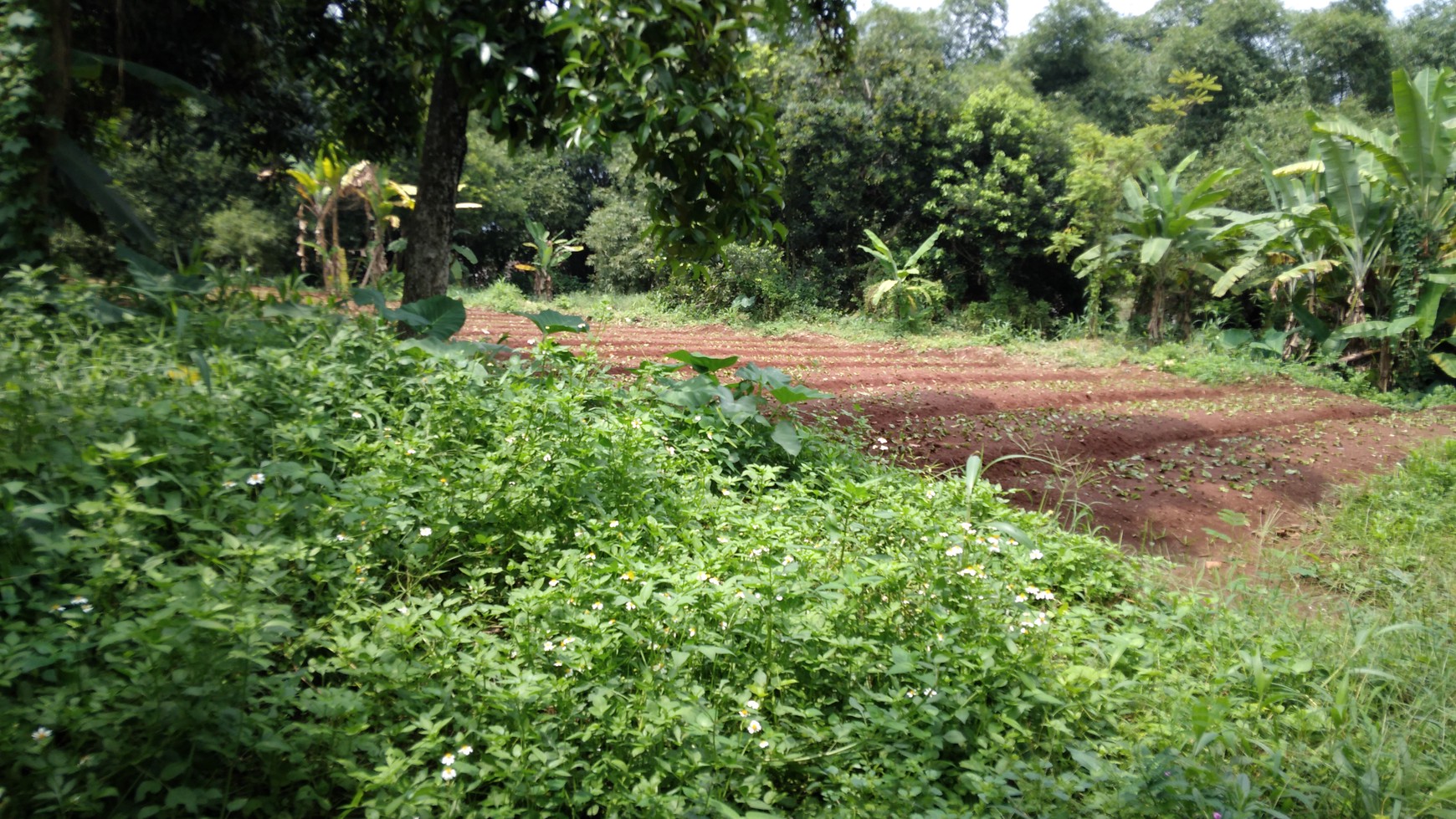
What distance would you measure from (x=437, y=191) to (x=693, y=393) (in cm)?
194

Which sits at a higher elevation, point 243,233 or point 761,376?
point 243,233

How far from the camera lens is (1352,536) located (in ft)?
13.4

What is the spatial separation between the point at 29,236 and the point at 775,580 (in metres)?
3.72

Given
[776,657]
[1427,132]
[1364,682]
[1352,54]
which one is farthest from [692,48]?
[1352,54]

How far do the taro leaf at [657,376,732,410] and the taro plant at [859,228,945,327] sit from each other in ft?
35.9

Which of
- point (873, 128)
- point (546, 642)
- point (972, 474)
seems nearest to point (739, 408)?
point (972, 474)

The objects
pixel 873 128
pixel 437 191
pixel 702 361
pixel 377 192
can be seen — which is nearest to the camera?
pixel 702 361

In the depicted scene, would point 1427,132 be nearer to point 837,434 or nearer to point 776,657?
point 837,434

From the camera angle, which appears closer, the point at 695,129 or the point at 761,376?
the point at 695,129

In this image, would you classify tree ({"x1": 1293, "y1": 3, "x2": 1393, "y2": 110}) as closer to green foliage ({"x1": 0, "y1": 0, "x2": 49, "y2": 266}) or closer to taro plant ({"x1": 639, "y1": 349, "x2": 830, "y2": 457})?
taro plant ({"x1": 639, "y1": 349, "x2": 830, "y2": 457})

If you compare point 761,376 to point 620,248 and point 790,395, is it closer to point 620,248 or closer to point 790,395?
point 790,395

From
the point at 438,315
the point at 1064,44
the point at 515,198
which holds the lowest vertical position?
the point at 438,315

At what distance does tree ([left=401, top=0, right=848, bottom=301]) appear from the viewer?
326 centimetres

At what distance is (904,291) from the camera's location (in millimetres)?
15094
